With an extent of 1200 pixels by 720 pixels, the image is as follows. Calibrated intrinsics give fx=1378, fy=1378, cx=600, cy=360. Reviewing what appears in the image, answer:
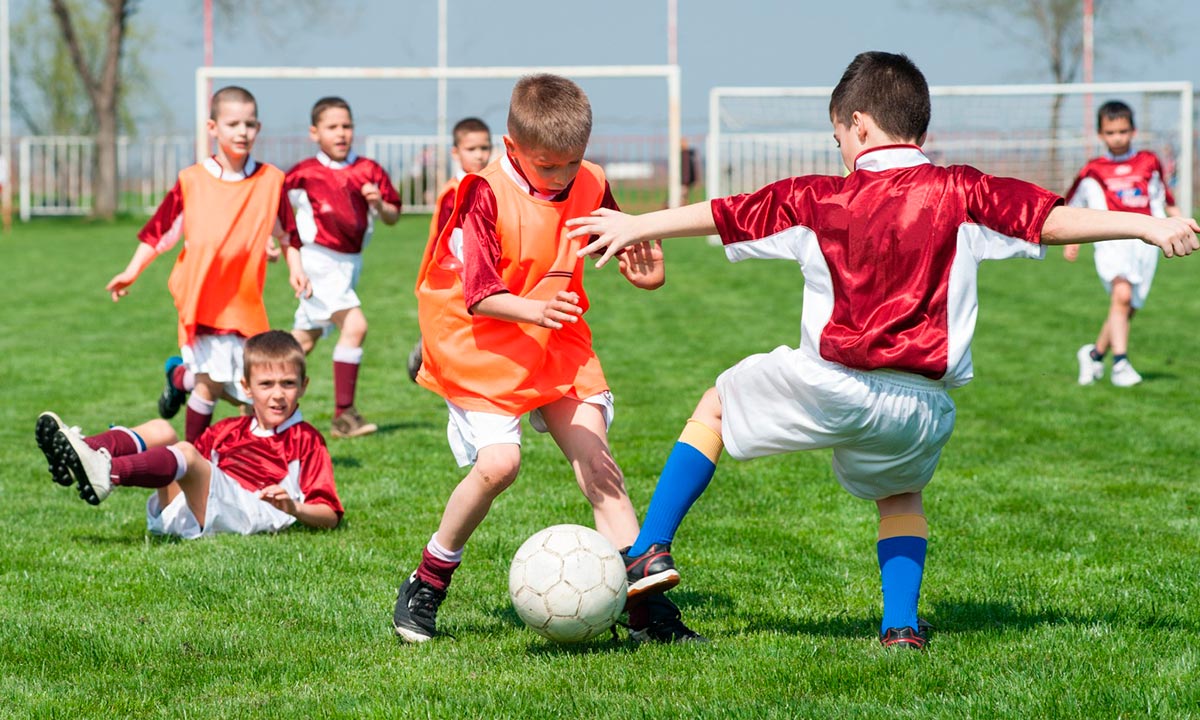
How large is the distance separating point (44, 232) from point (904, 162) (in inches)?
1184

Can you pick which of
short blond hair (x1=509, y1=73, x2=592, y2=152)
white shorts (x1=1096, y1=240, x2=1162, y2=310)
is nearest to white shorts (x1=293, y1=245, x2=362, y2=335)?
short blond hair (x1=509, y1=73, x2=592, y2=152)

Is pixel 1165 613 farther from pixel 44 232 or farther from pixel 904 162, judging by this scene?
pixel 44 232

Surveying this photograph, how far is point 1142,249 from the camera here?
10664 millimetres

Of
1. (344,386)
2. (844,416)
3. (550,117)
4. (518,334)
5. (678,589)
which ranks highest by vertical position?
(550,117)

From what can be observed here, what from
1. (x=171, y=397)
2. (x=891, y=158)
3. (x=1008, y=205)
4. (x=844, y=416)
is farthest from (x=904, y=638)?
(x=171, y=397)

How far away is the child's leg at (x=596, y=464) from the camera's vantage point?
14.0 ft

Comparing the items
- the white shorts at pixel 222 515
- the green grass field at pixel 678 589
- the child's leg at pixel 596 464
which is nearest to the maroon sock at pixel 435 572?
the green grass field at pixel 678 589

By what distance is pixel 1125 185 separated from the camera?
1066 cm

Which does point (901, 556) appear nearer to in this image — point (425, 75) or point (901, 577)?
point (901, 577)

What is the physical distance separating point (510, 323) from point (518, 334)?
47mm

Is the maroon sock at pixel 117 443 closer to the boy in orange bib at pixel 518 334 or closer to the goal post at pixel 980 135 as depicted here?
the boy in orange bib at pixel 518 334

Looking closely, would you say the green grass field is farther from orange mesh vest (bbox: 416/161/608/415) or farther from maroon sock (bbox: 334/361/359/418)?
orange mesh vest (bbox: 416/161/608/415)

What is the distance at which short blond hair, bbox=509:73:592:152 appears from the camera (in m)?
3.91

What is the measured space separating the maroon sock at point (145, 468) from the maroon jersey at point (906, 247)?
8.97 ft
